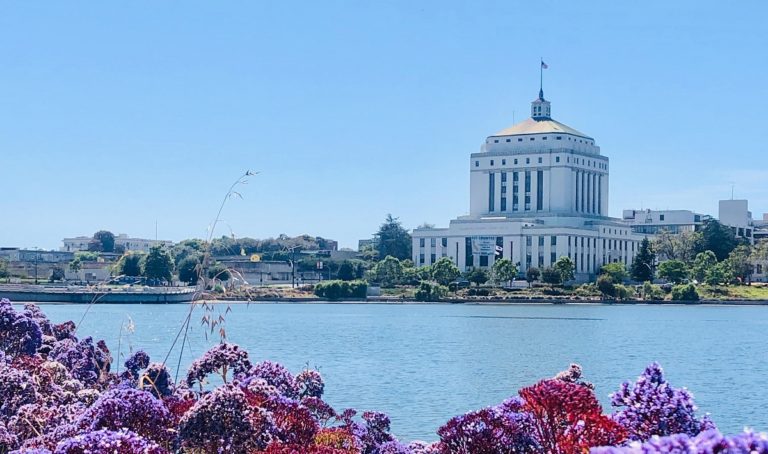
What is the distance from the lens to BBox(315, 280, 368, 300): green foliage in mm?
A: 155500

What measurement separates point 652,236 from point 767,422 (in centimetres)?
15941

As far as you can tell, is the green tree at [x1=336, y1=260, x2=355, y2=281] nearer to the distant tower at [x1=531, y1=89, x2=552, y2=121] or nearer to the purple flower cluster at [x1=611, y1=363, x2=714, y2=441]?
the distant tower at [x1=531, y1=89, x2=552, y2=121]

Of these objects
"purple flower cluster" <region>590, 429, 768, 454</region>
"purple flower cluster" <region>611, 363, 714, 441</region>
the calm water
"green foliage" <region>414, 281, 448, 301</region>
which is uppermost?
"green foliage" <region>414, 281, 448, 301</region>

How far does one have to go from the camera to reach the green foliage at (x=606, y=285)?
146 meters

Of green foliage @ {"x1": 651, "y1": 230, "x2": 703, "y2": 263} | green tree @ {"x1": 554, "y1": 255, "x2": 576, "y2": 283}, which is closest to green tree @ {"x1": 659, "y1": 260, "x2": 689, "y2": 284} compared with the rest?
green tree @ {"x1": 554, "y1": 255, "x2": 576, "y2": 283}

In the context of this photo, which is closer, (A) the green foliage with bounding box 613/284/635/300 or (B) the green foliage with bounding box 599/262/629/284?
(A) the green foliage with bounding box 613/284/635/300

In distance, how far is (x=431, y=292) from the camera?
14875 cm

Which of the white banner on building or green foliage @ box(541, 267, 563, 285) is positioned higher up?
the white banner on building

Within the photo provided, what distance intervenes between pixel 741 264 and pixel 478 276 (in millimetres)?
35230

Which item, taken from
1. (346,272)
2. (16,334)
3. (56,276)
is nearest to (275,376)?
(16,334)

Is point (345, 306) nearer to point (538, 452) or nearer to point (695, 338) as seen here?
point (695, 338)

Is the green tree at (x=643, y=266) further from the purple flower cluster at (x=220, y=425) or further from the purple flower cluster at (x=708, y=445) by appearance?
the purple flower cluster at (x=708, y=445)

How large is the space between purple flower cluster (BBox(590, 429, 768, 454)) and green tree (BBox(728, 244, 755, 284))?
151947mm

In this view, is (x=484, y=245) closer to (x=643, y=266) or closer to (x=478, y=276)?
(x=478, y=276)
